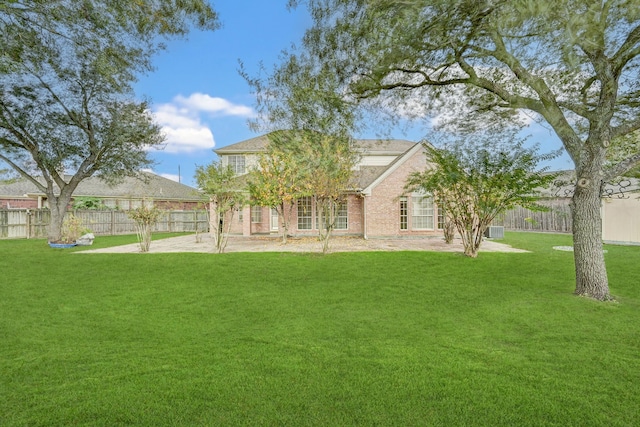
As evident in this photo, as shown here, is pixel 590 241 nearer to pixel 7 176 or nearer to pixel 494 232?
pixel 494 232

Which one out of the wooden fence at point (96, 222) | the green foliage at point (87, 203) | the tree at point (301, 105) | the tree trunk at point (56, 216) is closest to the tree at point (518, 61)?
the tree at point (301, 105)

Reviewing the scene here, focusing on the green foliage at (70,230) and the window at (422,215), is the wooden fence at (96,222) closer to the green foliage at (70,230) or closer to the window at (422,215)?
the green foliage at (70,230)

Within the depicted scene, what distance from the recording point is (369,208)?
17.5 meters

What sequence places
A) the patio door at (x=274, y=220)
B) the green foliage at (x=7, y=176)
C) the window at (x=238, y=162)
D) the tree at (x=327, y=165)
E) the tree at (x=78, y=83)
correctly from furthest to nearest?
1. the window at (x=238, y=162)
2. the patio door at (x=274, y=220)
3. the green foliage at (x=7, y=176)
4. the tree at (x=327, y=165)
5. the tree at (x=78, y=83)

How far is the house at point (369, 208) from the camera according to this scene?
17484 millimetres

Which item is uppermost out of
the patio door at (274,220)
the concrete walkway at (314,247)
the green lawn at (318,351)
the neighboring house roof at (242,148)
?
the neighboring house roof at (242,148)

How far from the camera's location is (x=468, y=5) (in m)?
4.83

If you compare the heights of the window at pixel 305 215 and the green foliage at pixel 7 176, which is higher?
the green foliage at pixel 7 176

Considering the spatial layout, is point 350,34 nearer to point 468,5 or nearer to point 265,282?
point 468,5

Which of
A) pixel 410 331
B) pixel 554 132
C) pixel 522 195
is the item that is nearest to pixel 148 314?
pixel 410 331

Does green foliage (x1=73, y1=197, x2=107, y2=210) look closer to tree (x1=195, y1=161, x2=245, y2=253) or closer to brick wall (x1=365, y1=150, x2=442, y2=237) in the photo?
tree (x1=195, y1=161, x2=245, y2=253)

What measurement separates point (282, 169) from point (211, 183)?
3626mm

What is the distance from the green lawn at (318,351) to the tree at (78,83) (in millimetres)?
4710

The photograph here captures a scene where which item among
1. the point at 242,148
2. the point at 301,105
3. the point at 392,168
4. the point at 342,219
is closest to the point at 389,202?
the point at 392,168
